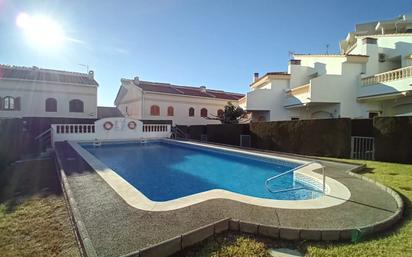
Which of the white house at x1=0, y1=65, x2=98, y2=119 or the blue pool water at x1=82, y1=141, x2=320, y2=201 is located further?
the white house at x1=0, y1=65, x2=98, y2=119

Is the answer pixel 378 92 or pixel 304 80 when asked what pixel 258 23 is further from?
pixel 304 80

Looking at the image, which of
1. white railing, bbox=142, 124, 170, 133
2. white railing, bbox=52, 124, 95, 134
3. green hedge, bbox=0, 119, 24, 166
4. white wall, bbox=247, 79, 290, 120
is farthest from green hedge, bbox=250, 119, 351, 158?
white railing, bbox=52, 124, 95, 134

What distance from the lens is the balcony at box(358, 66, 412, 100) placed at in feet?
55.9

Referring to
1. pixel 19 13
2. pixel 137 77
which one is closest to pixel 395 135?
pixel 19 13

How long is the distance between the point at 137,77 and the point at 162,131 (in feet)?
44.1

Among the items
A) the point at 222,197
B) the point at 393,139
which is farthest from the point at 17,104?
the point at 393,139

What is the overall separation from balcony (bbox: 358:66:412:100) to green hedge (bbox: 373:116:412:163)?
7669mm

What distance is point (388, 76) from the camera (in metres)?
18.3

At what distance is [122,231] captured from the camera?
3.87 meters

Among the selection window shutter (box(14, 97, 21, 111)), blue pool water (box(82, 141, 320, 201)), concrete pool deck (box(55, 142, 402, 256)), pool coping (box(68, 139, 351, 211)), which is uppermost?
window shutter (box(14, 97, 21, 111))

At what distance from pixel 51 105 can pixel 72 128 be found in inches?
382

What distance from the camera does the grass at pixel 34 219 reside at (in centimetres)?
391

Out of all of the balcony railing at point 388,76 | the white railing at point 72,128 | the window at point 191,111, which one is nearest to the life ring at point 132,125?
the white railing at point 72,128

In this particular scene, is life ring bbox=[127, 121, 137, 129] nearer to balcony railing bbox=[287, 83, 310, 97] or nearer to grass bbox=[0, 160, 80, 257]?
grass bbox=[0, 160, 80, 257]
